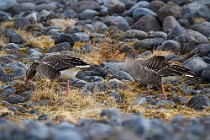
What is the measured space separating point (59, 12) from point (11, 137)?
21781mm

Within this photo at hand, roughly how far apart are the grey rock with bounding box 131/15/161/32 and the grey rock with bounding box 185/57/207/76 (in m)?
7.47

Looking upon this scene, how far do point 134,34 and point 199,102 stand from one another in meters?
9.48

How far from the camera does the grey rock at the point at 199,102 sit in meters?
12.3

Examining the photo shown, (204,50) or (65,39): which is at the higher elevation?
(65,39)

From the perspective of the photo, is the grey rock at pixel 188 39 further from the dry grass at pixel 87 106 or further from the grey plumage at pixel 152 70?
the dry grass at pixel 87 106

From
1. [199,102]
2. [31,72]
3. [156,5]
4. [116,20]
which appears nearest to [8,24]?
[116,20]

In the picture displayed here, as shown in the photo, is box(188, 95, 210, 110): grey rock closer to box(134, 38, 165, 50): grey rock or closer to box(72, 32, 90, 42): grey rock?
box(134, 38, 165, 50): grey rock

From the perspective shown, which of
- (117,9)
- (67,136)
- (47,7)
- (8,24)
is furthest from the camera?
(47,7)

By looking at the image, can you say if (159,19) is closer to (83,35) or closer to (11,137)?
(83,35)

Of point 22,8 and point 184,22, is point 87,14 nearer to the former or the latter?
point 22,8

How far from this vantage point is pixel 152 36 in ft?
71.6

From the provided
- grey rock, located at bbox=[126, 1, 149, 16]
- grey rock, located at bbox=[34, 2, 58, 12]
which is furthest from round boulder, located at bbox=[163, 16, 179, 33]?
grey rock, located at bbox=[34, 2, 58, 12]

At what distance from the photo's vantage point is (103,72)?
1541 cm

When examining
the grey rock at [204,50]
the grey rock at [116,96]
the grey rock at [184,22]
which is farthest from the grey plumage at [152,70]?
the grey rock at [184,22]
